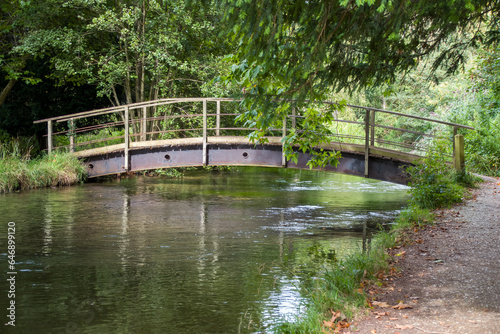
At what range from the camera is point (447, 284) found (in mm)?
5906

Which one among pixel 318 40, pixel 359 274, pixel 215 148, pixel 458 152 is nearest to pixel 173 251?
pixel 359 274

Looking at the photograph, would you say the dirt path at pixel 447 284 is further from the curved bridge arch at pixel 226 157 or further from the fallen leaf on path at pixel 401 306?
the curved bridge arch at pixel 226 157

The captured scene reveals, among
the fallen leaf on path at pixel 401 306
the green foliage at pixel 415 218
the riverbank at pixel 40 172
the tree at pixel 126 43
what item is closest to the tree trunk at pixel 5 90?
the tree at pixel 126 43

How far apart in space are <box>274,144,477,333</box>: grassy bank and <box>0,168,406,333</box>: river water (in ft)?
1.54

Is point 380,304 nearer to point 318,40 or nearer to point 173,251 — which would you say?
point 318,40

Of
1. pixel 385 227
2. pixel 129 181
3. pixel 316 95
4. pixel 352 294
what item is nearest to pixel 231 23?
pixel 316 95

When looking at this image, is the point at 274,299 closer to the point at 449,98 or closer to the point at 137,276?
the point at 137,276

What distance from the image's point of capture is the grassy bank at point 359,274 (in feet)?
17.3

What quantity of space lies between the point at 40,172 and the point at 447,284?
46.4 ft

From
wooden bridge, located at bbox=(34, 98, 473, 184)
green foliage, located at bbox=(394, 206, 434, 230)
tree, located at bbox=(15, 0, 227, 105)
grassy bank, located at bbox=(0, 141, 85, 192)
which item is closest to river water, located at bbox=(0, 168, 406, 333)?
grassy bank, located at bbox=(0, 141, 85, 192)

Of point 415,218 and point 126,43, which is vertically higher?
point 126,43

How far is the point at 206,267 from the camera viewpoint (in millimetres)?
8133

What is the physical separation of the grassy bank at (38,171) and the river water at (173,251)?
0.52 meters

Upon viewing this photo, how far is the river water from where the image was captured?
6.18 meters
